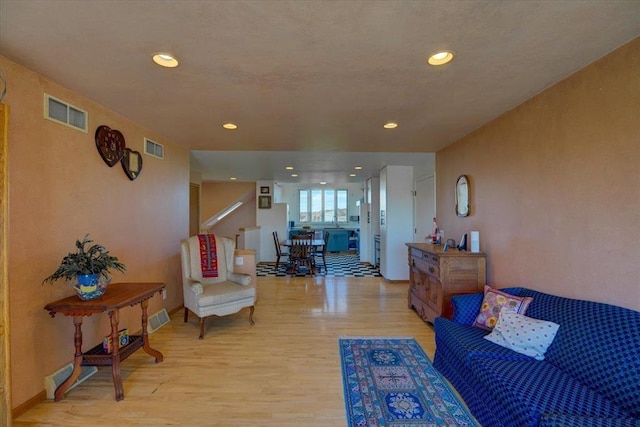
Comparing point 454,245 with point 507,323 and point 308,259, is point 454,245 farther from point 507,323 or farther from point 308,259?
point 308,259

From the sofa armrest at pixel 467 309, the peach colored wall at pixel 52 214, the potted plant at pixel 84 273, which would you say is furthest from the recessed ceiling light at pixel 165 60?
the sofa armrest at pixel 467 309

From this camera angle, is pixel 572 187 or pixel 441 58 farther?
pixel 572 187

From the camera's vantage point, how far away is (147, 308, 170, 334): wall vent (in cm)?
354

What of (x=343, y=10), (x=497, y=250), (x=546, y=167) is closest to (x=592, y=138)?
(x=546, y=167)

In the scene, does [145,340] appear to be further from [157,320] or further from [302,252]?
[302,252]

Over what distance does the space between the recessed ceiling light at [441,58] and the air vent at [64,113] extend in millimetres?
2810

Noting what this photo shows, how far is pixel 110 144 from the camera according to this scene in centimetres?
295

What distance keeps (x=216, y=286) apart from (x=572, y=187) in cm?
365

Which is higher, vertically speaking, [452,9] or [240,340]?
[452,9]

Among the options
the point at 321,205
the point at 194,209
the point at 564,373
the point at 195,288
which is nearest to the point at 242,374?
the point at 195,288

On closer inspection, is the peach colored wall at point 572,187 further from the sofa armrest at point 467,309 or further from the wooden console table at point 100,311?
the wooden console table at point 100,311

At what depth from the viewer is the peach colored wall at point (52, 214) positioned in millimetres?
2049

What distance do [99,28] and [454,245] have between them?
13.3ft

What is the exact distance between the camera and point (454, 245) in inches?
157
